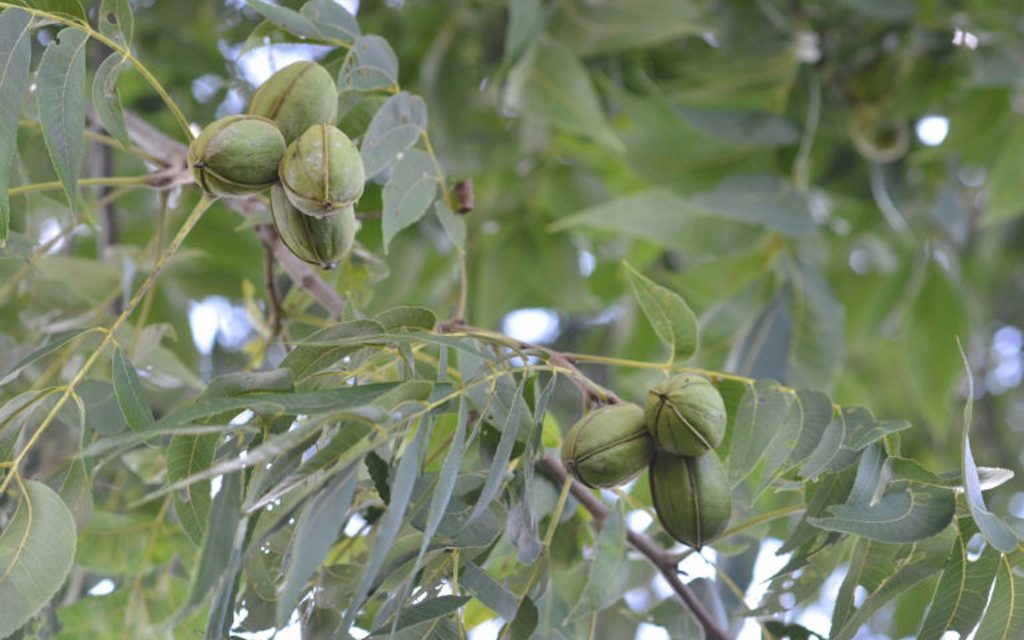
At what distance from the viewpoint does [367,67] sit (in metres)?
1.00

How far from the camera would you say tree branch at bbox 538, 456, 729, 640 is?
1.00 meters

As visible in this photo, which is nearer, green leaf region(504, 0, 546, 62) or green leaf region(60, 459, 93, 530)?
green leaf region(60, 459, 93, 530)

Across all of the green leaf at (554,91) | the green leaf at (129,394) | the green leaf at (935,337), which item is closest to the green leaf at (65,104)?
the green leaf at (129,394)

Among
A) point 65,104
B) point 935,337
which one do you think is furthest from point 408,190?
point 935,337

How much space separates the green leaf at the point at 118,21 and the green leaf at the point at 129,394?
24 cm

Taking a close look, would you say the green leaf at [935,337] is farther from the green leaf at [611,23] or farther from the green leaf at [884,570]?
the green leaf at [884,570]

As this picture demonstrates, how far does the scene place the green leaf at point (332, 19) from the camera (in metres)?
0.98

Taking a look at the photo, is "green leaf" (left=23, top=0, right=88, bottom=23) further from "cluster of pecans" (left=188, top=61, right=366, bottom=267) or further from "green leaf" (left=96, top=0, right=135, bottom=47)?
"cluster of pecans" (left=188, top=61, right=366, bottom=267)

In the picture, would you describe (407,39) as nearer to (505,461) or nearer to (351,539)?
(351,539)

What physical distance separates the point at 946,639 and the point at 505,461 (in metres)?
0.35

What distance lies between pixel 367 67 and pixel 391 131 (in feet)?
0.19

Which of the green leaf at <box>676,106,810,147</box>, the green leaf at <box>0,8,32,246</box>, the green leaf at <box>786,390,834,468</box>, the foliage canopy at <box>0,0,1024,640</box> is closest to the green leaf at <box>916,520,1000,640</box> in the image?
the foliage canopy at <box>0,0,1024,640</box>

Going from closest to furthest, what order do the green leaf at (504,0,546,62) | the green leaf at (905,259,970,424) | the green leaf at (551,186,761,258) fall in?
1. the green leaf at (504,0,546,62)
2. the green leaf at (551,186,761,258)
3. the green leaf at (905,259,970,424)

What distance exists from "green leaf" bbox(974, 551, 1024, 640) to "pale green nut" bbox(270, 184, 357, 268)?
0.52m
